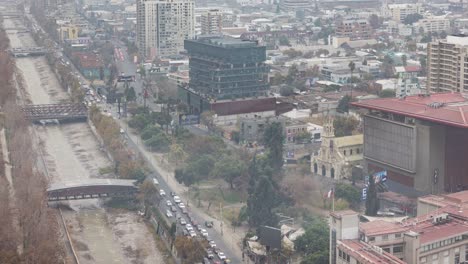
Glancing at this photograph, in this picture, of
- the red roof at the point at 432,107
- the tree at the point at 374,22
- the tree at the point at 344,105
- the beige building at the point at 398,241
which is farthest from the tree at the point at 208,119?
the tree at the point at 374,22

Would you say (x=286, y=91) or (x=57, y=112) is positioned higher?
(x=286, y=91)

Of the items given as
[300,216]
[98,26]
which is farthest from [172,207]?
[98,26]

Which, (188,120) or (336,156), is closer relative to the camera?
(336,156)

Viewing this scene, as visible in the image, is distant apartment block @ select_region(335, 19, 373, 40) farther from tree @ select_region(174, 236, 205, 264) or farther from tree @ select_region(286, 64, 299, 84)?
tree @ select_region(174, 236, 205, 264)

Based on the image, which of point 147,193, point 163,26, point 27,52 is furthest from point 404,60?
point 147,193

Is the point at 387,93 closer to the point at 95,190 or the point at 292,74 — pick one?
the point at 292,74

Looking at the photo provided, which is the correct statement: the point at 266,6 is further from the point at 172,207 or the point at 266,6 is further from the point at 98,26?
the point at 172,207
